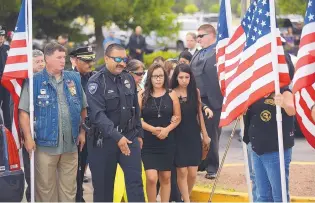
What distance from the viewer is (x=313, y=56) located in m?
7.49

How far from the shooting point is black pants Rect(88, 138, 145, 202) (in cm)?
885

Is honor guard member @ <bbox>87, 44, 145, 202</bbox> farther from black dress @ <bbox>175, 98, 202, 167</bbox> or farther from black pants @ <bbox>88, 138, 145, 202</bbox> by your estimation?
black dress @ <bbox>175, 98, 202, 167</bbox>

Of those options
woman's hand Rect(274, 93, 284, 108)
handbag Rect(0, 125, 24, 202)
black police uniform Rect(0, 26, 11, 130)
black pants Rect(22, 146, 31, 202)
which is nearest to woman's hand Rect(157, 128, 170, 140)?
black pants Rect(22, 146, 31, 202)

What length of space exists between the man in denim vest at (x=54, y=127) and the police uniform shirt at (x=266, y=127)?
1959mm

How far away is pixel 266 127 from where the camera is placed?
8414 millimetres

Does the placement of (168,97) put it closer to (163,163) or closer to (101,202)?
(163,163)

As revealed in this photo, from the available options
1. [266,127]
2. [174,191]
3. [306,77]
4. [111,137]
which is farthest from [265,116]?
[174,191]

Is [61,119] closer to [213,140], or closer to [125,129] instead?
[125,129]

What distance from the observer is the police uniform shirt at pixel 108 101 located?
28.6ft

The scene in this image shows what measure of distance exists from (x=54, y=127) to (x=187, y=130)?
1874mm

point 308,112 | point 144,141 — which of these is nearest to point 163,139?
point 144,141

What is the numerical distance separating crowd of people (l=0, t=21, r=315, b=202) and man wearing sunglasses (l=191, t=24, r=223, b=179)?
47.1 inches

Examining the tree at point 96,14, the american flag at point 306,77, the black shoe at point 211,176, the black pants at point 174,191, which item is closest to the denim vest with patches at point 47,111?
the black pants at point 174,191

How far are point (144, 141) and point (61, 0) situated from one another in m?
15.0
